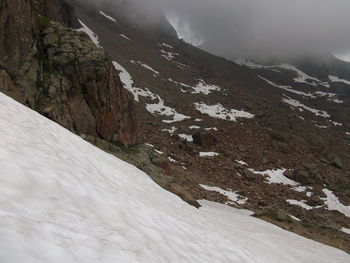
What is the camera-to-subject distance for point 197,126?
5259 cm

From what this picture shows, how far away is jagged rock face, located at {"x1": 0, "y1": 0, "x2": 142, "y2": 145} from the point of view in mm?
19297

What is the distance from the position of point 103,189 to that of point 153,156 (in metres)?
17.9

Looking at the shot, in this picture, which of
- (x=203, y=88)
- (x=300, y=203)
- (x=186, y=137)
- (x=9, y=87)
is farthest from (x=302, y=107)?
(x=9, y=87)

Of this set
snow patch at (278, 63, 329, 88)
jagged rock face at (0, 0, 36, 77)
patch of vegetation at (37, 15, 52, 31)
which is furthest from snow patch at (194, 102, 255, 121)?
snow patch at (278, 63, 329, 88)

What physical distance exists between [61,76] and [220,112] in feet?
158

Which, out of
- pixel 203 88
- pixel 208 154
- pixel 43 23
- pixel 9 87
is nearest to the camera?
pixel 9 87

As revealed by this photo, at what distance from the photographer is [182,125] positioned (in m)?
52.5

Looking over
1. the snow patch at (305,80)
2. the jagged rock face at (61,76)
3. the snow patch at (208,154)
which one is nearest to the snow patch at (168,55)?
the snow patch at (305,80)

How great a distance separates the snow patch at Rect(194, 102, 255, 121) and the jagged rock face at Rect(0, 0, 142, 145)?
39.1 meters

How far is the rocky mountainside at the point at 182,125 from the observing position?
20.6 m

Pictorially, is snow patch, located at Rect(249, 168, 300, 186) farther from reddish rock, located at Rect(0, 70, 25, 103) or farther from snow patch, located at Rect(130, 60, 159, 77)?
snow patch, located at Rect(130, 60, 159, 77)

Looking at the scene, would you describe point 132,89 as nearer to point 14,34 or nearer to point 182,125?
point 182,125

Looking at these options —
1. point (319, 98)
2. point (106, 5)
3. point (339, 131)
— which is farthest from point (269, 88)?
point (106, 5)

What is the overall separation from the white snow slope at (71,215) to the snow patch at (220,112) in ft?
178
